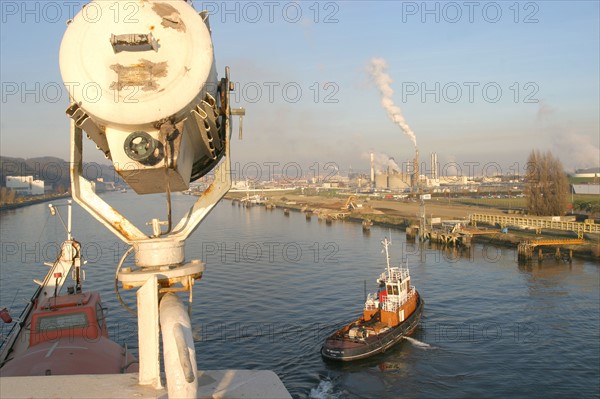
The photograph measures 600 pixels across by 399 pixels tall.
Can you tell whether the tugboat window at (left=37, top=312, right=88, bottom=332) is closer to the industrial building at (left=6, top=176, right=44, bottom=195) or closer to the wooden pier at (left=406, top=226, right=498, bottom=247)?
the wooden pier at (left=406, top=226, right=498, bottom=247)

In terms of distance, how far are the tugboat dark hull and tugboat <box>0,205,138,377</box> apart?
11939 mm

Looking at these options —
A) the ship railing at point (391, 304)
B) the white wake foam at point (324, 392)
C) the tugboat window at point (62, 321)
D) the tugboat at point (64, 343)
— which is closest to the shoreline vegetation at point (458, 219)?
the ship railing at point (391, 304)

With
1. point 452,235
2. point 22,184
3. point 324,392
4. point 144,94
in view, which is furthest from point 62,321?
point 22,184

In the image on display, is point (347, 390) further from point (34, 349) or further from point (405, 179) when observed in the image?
point (405, 179)

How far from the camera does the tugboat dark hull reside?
23594 mm

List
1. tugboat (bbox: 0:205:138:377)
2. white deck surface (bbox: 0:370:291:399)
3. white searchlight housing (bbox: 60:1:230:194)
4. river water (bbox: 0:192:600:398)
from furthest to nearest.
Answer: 1. river water (bbox: 0:192:600:398)
2. tugboat (bbox: 0:205:138:377)
3. white deck surface (bbox: 0:370:291:399)
4. white searchlight housing (bbox: 60:1:230:194)

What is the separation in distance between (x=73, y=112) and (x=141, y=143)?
3.50 feet

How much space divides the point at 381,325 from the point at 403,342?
1396 mm

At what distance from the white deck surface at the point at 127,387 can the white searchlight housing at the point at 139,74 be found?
2745 millimetres

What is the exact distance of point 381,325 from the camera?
87.8 feet

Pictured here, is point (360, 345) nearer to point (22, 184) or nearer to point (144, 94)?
point (144, 94)

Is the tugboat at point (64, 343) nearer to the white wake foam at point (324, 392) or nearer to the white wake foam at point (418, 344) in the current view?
the white wake foam at point (324, 392)

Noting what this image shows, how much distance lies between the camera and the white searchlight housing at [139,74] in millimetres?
6254

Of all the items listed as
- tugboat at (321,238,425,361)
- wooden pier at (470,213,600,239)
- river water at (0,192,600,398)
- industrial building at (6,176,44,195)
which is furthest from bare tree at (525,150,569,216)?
industrial building at (6,176,44,195)
